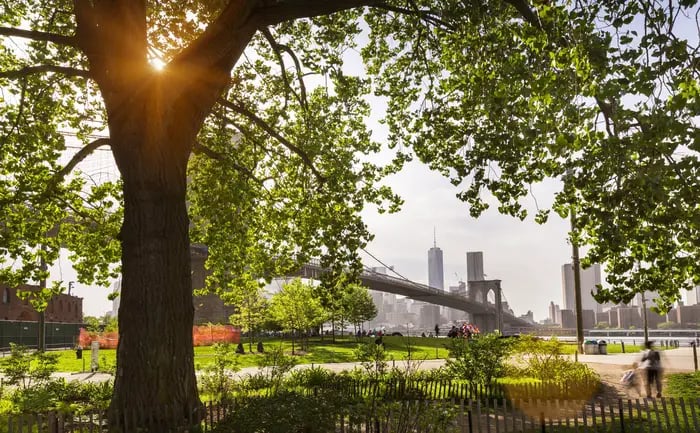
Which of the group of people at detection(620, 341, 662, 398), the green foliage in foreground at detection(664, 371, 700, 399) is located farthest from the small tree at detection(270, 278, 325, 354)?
the group of people at detection(620, 341, 662, 398)

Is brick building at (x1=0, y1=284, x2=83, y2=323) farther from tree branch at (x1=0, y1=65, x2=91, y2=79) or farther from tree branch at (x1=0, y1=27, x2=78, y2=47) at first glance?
tree branch at (x1=0, y1=27, x2=78, y2=47)

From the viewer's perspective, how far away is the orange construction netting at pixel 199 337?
47.6m

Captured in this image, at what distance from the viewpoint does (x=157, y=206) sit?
10.0 meters

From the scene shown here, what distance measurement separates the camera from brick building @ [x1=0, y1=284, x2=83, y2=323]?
64.7m

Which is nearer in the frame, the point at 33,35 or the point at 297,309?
the point at 33,35

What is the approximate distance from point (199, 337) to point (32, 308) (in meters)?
34.6

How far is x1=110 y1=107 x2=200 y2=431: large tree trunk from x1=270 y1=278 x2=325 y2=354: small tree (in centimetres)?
3054

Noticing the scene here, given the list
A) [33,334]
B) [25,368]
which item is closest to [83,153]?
[25,368]

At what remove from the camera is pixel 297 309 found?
41.6 m

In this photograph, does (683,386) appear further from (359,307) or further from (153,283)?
(359,307)

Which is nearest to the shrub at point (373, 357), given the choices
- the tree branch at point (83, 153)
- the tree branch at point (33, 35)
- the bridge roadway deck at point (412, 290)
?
the tree branch at point (83, 153)

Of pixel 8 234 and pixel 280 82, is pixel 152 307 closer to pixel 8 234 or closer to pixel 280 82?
pixel 8 234

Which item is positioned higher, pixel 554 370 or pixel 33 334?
pixel 554 370

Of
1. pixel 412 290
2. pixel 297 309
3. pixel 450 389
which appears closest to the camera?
pixel 450 389
